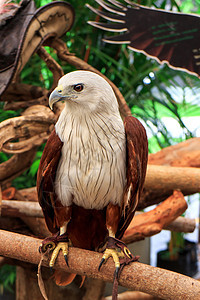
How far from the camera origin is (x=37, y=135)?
1.36 metres

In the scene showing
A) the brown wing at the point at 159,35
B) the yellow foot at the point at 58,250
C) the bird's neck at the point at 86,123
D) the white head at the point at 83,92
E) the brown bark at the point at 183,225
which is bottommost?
the brown bark at the point at 183,225

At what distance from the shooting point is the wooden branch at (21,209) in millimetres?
1273

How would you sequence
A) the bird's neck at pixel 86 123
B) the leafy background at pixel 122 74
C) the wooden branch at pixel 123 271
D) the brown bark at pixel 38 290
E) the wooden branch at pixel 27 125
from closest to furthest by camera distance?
the wooden branch at pixel 123 271 < the bird's neck at pixel 86 123 < the wooden branch at pixel 27 125 < the brown bark at pixel 38 290 < the leafy background at pixel 122 74

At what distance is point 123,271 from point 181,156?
2.93 feet

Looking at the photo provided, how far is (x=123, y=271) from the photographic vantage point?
2.64ft

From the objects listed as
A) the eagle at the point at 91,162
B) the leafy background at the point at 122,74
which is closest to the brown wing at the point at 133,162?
the eagle at the point at 91,162

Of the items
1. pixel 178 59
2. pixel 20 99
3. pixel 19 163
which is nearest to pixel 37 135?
pixel 19 163

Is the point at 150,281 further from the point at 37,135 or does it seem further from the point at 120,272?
the point at 37,135

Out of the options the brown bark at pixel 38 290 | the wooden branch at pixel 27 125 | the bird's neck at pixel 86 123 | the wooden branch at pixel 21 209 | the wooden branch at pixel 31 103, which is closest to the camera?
the bird's neck at pixel 86 123

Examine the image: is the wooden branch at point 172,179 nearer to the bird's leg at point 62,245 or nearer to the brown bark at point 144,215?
the brown bark at point 144,215

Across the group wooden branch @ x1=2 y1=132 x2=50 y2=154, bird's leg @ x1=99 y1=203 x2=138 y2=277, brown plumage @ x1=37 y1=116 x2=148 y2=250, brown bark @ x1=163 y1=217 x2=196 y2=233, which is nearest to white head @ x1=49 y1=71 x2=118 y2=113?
brown plumage @ x1=37 y1=116 x2=148 y2=250

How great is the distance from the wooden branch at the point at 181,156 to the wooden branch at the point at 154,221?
30cm

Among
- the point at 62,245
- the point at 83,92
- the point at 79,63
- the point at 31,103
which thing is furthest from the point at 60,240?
the point at 79,63

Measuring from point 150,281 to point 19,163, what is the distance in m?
0.95
